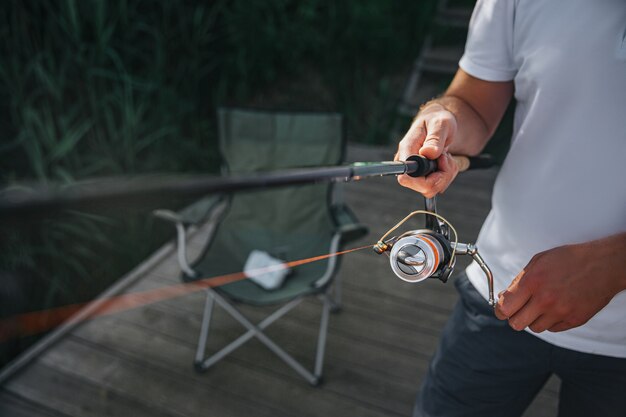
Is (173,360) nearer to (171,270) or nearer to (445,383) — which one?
(171,270)

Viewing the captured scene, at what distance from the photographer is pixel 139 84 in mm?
3406

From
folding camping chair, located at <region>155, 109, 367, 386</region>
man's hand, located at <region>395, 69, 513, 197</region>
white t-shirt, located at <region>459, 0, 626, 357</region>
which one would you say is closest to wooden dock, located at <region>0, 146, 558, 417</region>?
folding camping chair, located at <region>155, 109, 367, 386</region>

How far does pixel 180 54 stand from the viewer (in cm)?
418

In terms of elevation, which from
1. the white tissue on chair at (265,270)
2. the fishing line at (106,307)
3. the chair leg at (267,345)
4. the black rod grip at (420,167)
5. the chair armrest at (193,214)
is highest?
the black rod grip at (420,167)

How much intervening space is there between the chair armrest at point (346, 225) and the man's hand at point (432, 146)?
113cm

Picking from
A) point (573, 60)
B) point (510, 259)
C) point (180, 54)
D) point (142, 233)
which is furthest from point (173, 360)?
point (180, 54)

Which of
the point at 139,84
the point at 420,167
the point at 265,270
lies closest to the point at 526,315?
the point at 420,167

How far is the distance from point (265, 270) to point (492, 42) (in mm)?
1558

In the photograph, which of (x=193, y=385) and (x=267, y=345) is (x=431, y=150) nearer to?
(x=267, y=345)

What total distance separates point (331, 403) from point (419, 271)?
149 centimetres

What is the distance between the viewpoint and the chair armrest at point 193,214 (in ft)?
7.29

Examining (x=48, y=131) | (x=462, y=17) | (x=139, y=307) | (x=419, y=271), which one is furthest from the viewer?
(x=462, y=17)

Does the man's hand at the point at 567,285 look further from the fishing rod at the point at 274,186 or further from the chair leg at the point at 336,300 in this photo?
the chair leg at the point at 336,300

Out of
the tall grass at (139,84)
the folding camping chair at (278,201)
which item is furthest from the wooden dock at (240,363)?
the tall grass at (139,84)
